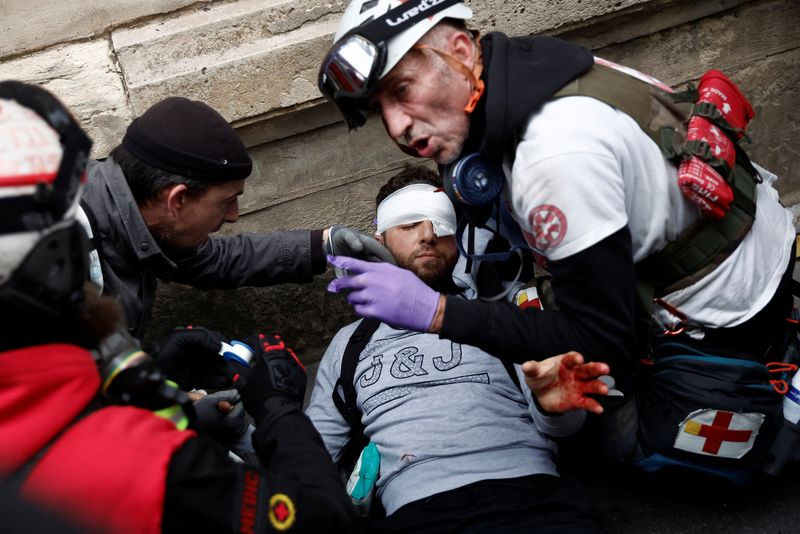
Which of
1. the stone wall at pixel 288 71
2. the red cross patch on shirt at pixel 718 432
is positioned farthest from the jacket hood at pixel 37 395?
the stone wall at pixel 288 71

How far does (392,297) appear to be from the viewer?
1.99 m

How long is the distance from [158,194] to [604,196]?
152 cm

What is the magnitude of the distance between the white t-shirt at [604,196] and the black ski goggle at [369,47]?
43 centimetres

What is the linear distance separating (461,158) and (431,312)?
0.43 m

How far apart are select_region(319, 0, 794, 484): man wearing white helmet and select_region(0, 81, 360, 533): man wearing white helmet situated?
0.72 metres

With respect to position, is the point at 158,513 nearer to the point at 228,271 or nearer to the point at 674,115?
the point at 674,115

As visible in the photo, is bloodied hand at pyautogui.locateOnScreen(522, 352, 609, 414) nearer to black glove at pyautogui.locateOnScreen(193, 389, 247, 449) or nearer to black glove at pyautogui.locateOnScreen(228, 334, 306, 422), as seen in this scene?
black glove at pyautogui.locateOnScreen(228, 334, 306, 422)

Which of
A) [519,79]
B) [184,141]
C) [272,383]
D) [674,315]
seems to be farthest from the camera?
[184,141]

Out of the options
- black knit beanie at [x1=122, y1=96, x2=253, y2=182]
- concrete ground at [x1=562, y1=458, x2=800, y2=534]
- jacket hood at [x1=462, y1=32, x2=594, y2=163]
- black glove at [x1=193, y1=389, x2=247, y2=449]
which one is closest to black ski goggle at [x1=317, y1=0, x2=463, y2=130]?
jacket hood at [x1=462, y1=32, x2=594, y2=163]

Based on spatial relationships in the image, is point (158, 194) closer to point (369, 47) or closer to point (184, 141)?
point (184, 141)

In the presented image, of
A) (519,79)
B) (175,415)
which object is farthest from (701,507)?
(175,415)

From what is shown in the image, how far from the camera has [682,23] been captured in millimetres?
3473

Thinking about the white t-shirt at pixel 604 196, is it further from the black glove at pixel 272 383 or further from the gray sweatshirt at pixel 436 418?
the black glove at pixel 272 383

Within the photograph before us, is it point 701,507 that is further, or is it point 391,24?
point 701,507
